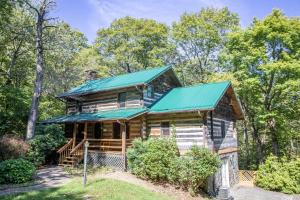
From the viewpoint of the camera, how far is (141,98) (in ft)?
71.2

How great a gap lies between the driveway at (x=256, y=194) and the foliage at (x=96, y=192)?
23.9ft

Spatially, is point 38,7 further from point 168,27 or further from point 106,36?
point 168,27

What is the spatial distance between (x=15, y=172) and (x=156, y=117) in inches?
392

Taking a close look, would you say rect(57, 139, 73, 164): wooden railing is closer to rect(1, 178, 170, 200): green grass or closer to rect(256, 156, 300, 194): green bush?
rect(1, 178, 170, 200): green grass

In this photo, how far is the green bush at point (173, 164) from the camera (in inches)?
646

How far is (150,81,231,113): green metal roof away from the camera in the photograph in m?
18.3

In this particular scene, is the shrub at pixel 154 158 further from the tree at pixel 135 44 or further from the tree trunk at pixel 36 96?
the tree at pixel 135 44

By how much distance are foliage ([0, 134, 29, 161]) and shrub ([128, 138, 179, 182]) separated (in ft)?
23.7

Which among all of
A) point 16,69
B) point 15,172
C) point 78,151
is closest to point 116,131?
point 78,151

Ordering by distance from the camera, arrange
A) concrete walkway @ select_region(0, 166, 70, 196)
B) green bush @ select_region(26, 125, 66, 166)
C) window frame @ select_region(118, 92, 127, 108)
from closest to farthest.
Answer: concrete walkway @ select_region(0, 166, 70, 196)
green bush @ select_region(26, 125, 66, 166)
window frame @ select_region(118, 92, 127, 108)

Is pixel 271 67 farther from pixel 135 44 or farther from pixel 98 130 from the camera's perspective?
pixel 135 44

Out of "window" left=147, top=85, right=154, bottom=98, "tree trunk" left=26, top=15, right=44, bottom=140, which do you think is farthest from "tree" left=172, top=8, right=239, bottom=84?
"tree trunk" left=26, top=15, right=44, bottom=140

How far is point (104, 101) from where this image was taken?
2433 cm

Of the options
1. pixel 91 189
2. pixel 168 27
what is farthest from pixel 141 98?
pixel 168 27
